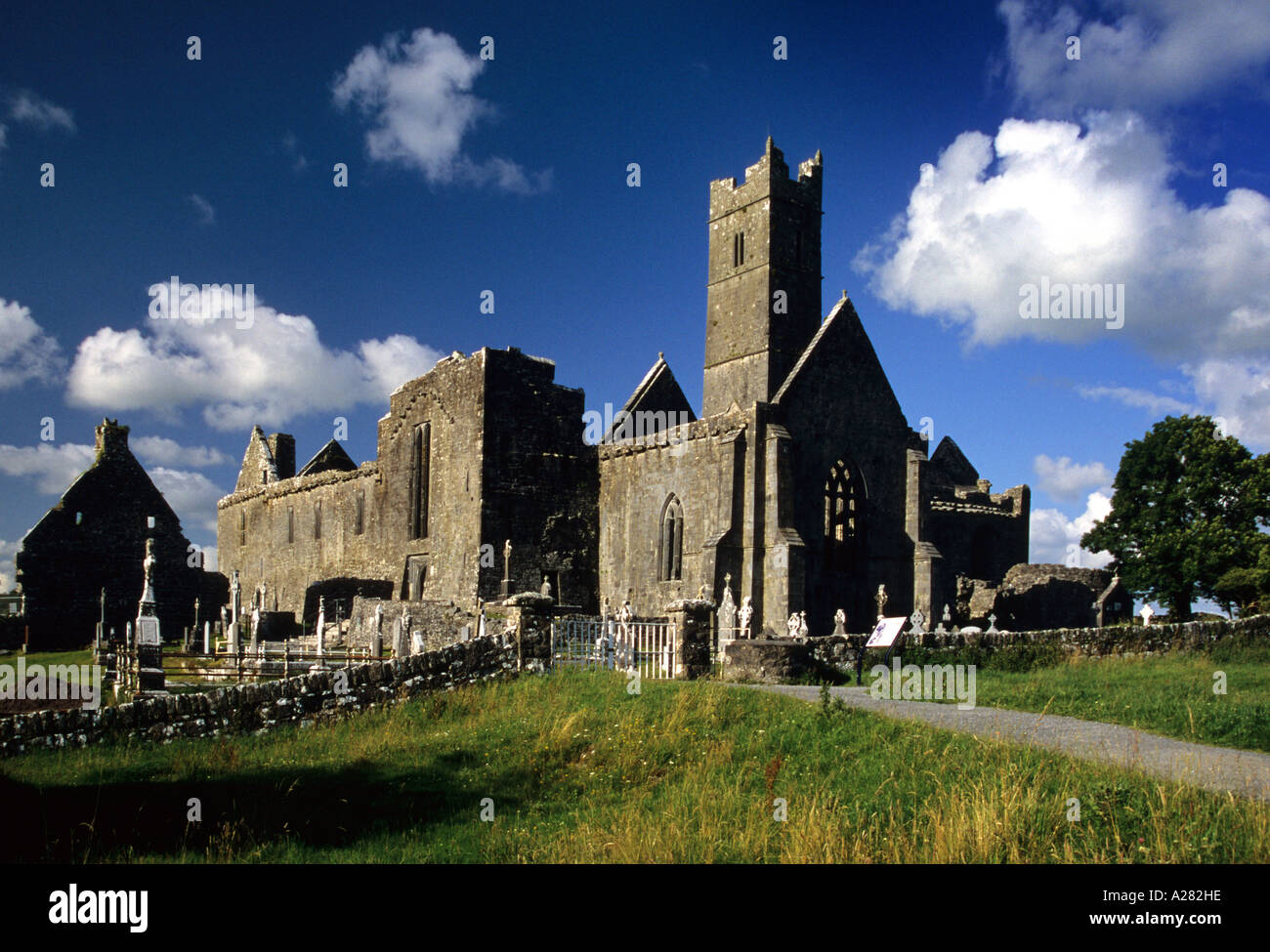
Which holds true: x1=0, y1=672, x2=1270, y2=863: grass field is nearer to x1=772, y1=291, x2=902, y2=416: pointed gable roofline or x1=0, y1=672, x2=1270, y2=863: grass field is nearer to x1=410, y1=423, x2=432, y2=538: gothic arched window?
A: x1=772, y1=291, x2=902, y2=416: pointed gable roofline

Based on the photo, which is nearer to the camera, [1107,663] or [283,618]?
[1107,663]

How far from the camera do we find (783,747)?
39.3 ft

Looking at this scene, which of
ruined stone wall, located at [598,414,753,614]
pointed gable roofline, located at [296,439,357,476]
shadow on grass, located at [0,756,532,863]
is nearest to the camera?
shadow on grass, located at [0,756,532,863]

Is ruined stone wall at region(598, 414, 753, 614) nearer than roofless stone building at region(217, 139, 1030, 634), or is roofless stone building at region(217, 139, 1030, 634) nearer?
ruined stone wall at region(598, 414, 753, 614)

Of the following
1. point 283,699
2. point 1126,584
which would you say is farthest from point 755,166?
point 283,699

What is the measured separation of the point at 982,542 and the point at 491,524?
2250 cm

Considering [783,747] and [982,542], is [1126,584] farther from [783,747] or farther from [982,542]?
[783,747]

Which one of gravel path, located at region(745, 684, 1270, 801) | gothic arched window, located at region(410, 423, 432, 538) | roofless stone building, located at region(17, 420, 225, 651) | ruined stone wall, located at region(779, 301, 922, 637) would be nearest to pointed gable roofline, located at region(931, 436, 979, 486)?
ruined stone wall, located at region(779, 301, 922, 637)

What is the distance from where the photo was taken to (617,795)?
36.5ft

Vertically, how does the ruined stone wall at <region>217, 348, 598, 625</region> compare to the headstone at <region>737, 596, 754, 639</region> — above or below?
above

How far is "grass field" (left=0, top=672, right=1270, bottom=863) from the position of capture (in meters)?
8.63

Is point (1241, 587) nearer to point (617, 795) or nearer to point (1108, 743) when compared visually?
point (1108, 743)

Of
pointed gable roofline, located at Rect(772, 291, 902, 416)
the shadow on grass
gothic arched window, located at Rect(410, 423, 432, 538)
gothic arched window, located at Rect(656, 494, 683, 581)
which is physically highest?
pointed gable roofline, located at Rect(772, 291, 902, 416)

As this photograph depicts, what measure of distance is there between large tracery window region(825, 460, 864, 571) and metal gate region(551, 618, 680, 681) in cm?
1471
